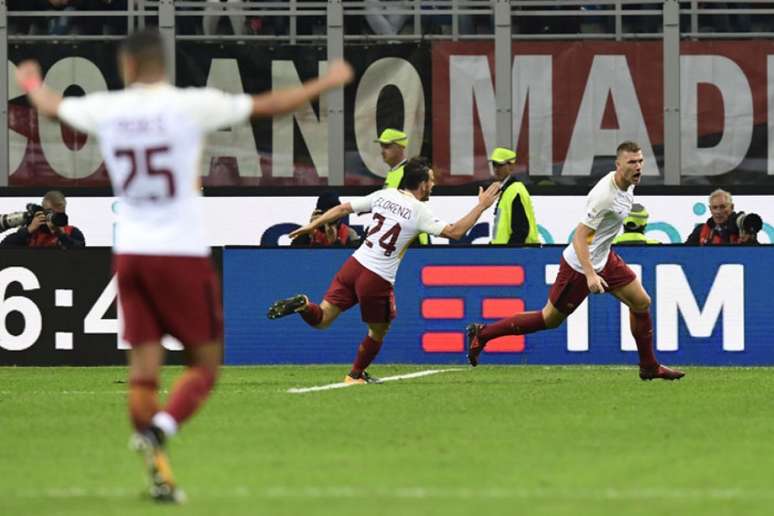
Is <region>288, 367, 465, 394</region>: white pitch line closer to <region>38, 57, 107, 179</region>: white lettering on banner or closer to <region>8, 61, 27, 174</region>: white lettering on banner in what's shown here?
<region>38, 57, 107, 179</region>: white lettering on banner

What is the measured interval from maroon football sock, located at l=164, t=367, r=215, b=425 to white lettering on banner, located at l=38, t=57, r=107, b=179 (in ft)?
46.2

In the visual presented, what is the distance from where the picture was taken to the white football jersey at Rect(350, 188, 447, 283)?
1645 centimetres

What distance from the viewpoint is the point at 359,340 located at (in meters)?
20.0

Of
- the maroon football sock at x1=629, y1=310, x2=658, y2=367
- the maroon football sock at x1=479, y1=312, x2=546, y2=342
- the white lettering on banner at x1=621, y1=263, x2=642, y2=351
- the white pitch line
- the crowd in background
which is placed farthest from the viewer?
the crowd in background

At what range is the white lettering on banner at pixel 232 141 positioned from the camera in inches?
893

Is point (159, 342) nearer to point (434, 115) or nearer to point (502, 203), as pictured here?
point (502, 203)

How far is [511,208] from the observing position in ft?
66.0

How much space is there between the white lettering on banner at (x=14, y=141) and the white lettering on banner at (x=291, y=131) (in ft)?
9.37

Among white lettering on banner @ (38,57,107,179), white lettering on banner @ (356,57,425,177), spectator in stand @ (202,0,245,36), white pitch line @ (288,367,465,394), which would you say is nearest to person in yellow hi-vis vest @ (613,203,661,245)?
white pitch line @ (288,367,465,394)

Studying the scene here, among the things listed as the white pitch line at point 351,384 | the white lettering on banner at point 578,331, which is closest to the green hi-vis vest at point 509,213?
the white lettering on banner at point 578,331

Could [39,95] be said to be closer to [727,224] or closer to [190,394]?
[190,394]

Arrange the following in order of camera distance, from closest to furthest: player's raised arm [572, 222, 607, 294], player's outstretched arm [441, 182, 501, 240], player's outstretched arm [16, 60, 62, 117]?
player's outstretched arm [16, 60, 62, 117], player's outstretched arm [441, 182, 501, 240], player's raised arm [572, 222, 607, 294]

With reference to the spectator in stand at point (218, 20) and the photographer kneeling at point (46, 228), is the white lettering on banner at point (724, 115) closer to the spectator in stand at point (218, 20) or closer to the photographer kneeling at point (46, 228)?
the spectator in stand at point (218, 20)

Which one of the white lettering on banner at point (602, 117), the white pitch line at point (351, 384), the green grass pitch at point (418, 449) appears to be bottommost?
the white pitch line at point (351, 384)
